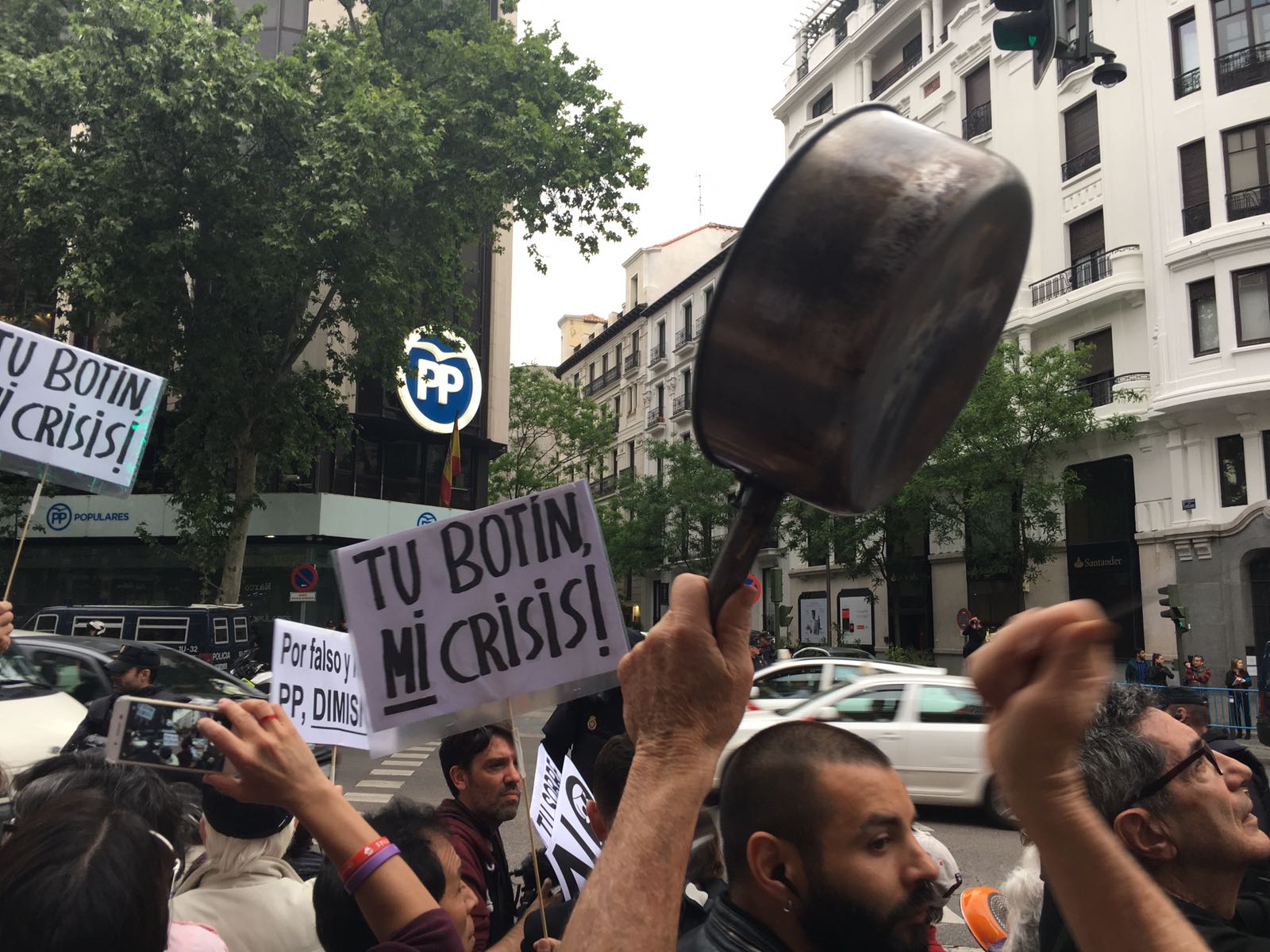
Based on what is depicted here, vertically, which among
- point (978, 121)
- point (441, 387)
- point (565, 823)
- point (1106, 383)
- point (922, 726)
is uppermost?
point (978, 121)

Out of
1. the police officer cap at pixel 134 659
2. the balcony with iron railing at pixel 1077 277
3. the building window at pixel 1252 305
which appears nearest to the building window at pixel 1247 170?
the building window at pixel 1252 305

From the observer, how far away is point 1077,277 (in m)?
26.8

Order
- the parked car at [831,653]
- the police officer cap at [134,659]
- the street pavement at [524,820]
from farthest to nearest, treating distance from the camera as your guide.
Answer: the parked car at [831,653] → the street pavement at [524,820] → the police officer cap at [134,659]

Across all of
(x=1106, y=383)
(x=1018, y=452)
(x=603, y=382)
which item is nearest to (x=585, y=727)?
(x=1018, y=452)

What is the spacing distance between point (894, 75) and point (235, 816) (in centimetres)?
3704

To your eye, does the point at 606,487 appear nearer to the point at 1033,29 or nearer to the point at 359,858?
the point at 1033,29

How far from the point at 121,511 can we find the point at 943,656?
2408cm

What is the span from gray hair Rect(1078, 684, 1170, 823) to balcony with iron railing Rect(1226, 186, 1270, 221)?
81.8 ft

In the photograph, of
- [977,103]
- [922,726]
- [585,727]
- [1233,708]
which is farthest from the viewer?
[977,103]

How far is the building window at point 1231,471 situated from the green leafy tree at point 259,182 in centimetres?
1495

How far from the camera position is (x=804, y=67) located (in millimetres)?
39594

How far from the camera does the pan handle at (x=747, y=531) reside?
114 cm

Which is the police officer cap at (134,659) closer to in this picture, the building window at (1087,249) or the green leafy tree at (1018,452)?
the green leafy tree at (1018,452)

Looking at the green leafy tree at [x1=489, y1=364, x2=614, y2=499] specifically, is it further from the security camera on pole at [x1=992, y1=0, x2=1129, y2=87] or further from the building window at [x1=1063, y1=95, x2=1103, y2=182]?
the security camera on pole at [x1=992, y1=0, x2=1129, y2=87]
